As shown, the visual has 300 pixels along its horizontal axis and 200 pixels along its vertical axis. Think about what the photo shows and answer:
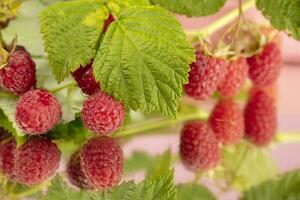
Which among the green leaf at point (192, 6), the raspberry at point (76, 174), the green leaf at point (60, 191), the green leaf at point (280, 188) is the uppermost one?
the green leaf at point (192, 6)

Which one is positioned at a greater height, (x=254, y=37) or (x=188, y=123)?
(x=254, y=37)

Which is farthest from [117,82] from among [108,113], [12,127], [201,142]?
[201,142]

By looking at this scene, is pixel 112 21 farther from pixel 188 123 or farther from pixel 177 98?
pixel 188 123

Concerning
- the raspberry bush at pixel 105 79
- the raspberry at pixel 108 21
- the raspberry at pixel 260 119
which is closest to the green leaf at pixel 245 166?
the raspberry at pixel 260 119

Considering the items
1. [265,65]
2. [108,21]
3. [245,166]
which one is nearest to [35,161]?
[108,21]

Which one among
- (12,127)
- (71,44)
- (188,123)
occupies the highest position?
(71,44)

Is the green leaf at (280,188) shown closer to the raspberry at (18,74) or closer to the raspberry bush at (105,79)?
the raspberry bush at (105,79)

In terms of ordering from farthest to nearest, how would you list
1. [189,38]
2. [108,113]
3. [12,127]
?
1. [189,38]
2. [12,127]
3. [108,113]
